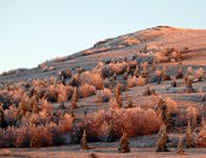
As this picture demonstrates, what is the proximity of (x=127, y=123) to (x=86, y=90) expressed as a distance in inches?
516

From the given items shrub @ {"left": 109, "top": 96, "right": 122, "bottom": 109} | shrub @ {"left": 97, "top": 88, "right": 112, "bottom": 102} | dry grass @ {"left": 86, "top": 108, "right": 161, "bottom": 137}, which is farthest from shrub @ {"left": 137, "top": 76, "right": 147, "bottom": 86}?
dry grass @ {"left": 86, "top": 108, "right": 161, "bottom": 137}

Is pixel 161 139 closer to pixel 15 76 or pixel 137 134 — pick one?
pixel 137 134

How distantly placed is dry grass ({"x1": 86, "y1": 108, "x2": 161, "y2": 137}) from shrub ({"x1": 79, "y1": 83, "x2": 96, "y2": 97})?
1190 cm

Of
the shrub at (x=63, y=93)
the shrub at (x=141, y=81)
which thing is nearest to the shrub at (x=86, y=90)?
the shrub at (x=63, y=93)

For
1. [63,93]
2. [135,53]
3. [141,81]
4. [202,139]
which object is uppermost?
[135,53]

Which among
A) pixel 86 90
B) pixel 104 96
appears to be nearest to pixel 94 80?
pixel 86 90

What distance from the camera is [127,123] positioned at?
2609 centimetres

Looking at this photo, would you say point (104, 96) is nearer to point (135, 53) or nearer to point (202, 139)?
point (202, 139)

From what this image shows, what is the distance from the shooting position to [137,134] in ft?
86.3

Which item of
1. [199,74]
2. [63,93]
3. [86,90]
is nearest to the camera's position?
[63,93]

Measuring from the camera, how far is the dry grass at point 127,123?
26.0 m

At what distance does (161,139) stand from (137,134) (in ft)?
16.3

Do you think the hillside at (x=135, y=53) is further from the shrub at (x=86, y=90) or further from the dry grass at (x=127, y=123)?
the dry grass at (x=127, y=123)

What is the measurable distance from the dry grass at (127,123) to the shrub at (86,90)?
1190 cm
